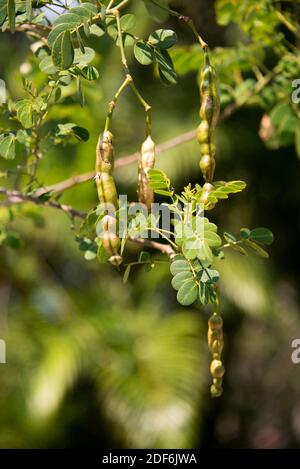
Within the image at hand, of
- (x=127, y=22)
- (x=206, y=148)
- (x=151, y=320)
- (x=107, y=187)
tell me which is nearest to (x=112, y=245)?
(x=107, y=187)

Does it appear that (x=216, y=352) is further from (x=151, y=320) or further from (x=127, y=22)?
(x=151, y=320)

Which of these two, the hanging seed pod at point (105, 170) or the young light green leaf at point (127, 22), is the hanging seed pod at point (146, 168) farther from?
the young light green leaf at point (127, 22)

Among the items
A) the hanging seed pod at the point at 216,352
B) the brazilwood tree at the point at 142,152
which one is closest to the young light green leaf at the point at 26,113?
the brazilwood tree at the point at 142,152

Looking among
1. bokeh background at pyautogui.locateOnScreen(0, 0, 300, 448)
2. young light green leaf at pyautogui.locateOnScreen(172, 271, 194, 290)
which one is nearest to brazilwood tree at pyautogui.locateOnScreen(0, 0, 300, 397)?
young light green leaf at pyautogui.locateOnScreen(172, 271, 194, 290)

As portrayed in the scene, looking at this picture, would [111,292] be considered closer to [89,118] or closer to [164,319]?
[164,319]

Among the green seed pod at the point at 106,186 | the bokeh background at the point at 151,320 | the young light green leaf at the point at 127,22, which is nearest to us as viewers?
the green seed pod at the point at 106,186

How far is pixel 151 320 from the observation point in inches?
142

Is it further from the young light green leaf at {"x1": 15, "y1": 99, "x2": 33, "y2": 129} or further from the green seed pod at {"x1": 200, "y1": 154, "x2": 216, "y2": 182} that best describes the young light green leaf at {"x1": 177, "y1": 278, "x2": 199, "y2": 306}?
the young light green leaf at {"x1": 15, "y1": 99, "x2": 33, "y2": 129}

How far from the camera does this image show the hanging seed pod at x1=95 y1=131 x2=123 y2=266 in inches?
33.5

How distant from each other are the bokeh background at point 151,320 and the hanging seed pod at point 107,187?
→ 83.5 inches

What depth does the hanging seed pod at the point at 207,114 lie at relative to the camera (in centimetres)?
92

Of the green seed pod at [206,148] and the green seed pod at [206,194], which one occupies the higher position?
the green seed pod at [206,148]

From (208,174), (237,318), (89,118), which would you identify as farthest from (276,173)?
(208,174)

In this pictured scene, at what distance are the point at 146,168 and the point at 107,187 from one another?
7cm
